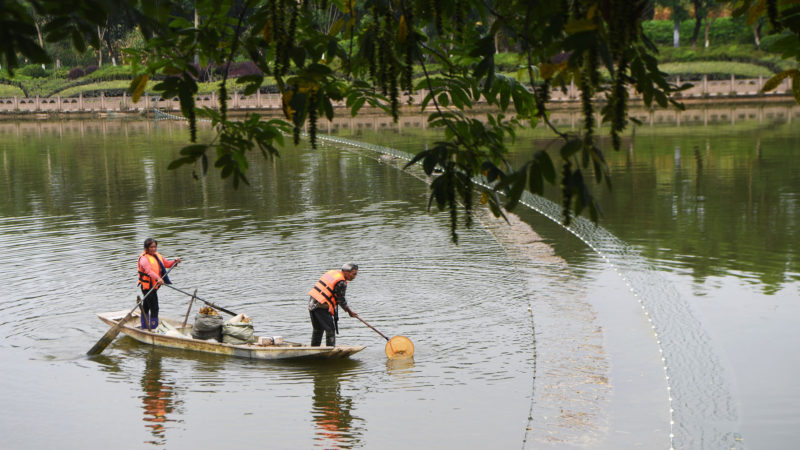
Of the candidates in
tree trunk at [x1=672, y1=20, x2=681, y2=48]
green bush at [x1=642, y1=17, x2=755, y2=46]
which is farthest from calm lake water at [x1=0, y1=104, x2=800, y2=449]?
green bush at [x1=642, y1=17, x2=755, y2=46]

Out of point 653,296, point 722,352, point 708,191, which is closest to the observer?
point 722,352

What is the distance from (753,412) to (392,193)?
22.4 m

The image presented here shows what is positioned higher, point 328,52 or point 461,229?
point 328,52

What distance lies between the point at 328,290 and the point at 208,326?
2.14 meters

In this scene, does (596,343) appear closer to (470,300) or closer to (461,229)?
(470,300)

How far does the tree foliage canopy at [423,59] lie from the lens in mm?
5051

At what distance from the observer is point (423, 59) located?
284 inches

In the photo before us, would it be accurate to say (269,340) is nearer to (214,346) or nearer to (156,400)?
(214,346)

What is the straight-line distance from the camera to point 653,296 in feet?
60.3

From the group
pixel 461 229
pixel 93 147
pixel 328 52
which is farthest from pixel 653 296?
pixel 93 147

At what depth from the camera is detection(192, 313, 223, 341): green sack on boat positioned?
16031 millimetres

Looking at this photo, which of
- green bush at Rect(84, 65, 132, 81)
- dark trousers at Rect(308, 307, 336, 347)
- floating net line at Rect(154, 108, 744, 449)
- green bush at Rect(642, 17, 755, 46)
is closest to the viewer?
floating net line at Rect(154, 108, 744, 449)

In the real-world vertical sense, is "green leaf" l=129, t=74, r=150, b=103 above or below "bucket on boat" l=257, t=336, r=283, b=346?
above

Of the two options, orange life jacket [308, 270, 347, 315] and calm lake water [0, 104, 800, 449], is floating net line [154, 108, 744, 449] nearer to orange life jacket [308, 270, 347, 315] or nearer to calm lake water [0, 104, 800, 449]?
calm lake water [0, 104, 800, 449]
